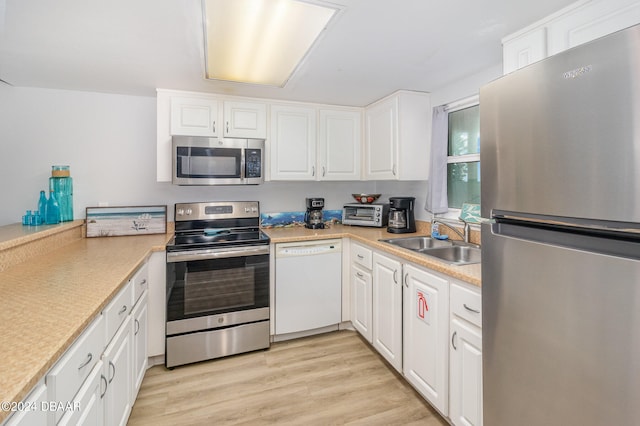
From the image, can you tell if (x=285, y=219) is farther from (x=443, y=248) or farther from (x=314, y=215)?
(x=443, y=248)

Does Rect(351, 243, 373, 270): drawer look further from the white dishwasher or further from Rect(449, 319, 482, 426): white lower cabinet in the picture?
Rect(449, 319, 482, 426): white lower cabinet

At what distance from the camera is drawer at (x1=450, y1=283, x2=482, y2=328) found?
142 cm

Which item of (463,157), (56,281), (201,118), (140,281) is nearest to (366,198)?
(463,157)

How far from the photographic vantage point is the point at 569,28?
1371mm

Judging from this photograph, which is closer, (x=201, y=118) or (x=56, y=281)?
(x=56, y=281)

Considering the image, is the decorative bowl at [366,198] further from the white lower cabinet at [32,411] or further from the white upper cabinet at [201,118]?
the white lower cabinet at [32,411]

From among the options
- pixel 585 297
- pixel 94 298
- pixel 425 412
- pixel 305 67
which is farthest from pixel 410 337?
pixel 305 67

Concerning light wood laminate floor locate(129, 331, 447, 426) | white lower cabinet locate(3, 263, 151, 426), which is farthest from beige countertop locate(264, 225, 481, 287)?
white lower cabinet locate(3, 263, 151, 426)

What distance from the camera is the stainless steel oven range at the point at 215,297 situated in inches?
88.4

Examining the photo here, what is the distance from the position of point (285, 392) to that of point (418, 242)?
4.77ft

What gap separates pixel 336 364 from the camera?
7.57 feet

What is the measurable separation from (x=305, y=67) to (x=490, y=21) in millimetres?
1089

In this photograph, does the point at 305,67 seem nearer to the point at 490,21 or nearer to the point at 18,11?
the point at 490,21

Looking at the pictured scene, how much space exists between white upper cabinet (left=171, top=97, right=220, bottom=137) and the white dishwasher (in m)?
1.18
